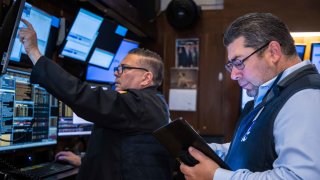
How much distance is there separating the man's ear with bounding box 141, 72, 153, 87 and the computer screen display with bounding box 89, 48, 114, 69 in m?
1.12

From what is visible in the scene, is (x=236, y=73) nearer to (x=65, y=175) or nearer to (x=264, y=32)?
(x=264, y=32)

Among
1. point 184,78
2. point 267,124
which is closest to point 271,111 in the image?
point 267,124

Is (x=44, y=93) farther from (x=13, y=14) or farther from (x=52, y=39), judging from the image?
(x=13, y=14)

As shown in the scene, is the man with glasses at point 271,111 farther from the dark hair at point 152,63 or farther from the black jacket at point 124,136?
the dark hair at point 152,63

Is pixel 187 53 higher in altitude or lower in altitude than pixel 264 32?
higher

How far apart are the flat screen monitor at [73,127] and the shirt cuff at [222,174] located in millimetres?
1551

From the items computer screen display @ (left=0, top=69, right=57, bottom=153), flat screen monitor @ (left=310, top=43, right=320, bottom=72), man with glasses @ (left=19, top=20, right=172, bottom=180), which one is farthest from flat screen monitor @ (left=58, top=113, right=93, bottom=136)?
flat screen monitor @ (left=310, top=43, right=320, bottom=72)

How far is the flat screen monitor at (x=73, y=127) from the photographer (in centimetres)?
257

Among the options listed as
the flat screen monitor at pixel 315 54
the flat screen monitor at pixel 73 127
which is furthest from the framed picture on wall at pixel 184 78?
the flat screen monitor at pixel 73 127

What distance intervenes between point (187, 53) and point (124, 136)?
2195 mm

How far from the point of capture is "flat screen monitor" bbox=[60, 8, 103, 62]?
2709mm

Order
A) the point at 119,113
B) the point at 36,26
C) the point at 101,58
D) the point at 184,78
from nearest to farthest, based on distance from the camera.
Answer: the point at 119,113
the point at 36,26
the point at 101,58
the point at 184,78

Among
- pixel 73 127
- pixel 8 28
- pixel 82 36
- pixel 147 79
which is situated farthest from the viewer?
pixel 82 36

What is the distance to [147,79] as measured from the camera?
1.98 meters
